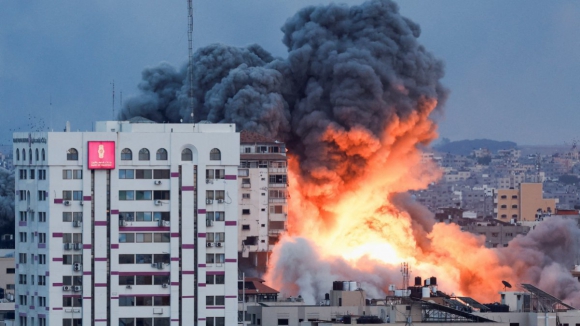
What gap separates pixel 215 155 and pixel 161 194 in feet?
7.09

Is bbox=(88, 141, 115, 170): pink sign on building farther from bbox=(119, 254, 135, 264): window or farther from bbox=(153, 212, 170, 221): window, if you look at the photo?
bbox=(119, 254, 135, 264): window

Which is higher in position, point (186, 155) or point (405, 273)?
point (186, 155)

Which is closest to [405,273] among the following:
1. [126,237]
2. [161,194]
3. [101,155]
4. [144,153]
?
[161,194]

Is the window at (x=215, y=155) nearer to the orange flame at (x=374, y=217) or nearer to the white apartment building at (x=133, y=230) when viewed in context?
the white apartment building at (x=133, y=230)

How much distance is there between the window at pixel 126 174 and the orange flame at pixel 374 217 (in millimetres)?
34306

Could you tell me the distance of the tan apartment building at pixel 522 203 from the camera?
170 m

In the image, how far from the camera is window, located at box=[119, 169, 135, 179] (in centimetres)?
7106

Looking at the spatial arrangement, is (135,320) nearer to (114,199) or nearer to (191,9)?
(114,199)

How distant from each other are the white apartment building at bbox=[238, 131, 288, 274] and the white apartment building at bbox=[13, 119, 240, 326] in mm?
37701

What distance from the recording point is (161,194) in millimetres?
71062

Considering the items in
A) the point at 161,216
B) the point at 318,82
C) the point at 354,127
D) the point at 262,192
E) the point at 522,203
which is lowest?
the point at 161,216

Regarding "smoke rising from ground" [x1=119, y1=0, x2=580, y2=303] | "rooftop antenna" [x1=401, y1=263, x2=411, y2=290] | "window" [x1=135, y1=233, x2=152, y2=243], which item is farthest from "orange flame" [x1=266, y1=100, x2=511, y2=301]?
"window" [x1=135, y1=233, x2=152, y2=243]

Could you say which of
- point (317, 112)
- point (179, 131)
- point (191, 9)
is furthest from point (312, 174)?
point (179, 131)

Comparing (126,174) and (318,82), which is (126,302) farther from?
(318,82)
